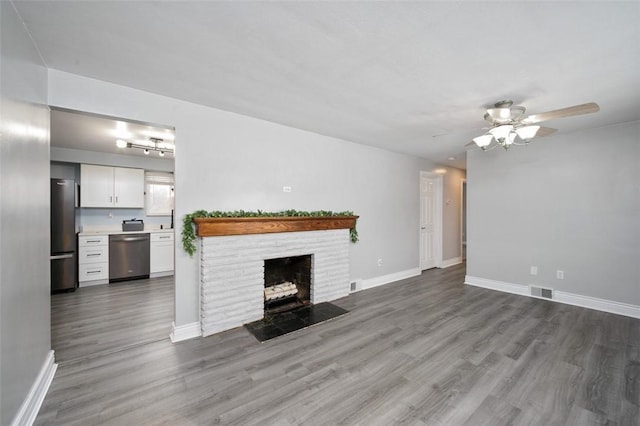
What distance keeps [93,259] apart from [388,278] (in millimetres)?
5407

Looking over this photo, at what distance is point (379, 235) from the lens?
472cm

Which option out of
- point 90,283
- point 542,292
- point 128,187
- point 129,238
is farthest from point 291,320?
point 128,187

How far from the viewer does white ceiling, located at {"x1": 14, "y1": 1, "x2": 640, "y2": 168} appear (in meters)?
1.48

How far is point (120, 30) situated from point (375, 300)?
13.1 ft

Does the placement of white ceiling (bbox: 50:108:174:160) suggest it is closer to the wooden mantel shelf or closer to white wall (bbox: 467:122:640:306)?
the wooden mantel shelf

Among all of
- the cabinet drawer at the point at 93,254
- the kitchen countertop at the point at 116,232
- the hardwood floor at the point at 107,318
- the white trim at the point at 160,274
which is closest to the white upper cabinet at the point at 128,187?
the kitchen countertop at the point at 116,232

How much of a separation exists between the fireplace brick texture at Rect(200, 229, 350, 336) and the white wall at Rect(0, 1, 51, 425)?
121cm

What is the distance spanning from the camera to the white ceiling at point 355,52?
148cm

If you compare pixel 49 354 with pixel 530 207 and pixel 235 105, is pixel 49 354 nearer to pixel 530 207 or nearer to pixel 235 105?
pixel 235 105

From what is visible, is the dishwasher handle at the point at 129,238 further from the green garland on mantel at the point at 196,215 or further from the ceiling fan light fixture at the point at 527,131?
the ceiling fan light fixture at the point at 527,131

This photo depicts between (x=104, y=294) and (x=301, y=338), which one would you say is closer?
(x=301, y=338)

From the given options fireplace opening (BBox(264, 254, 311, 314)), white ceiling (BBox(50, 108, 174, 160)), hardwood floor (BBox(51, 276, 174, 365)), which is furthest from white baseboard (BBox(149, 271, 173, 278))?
fireplace opening (BBox(264, 254, 311, 314))

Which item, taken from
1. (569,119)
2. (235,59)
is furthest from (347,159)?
(569,119)

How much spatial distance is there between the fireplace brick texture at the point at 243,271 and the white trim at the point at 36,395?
3.78 feet
